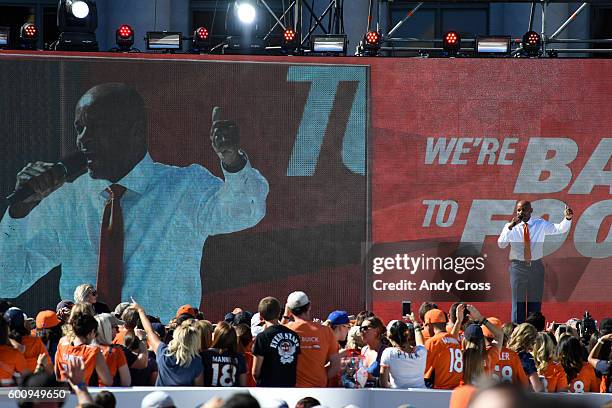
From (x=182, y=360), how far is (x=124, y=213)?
7120 millimetres

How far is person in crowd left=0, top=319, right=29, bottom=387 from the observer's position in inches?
265

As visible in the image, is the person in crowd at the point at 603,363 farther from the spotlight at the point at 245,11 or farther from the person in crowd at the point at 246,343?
the spotlight at the point at 245,11

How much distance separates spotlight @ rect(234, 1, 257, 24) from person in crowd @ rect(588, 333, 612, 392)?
7.22 metres

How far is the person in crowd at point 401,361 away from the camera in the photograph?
7.50 metres

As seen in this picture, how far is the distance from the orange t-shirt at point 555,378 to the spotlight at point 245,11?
24.8 ft

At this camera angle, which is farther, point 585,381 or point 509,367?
point 585,381

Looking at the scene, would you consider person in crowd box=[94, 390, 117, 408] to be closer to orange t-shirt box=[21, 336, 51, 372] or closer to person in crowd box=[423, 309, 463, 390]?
orange t-shirt box=[21, 336, 51, 372]

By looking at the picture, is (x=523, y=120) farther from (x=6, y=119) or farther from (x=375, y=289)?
(x=6, y=119)

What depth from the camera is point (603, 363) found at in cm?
828

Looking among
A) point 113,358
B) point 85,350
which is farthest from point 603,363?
point 85,350

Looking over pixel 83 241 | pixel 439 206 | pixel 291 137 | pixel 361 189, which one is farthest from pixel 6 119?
pixel 439 206

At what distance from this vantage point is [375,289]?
46.4 feet

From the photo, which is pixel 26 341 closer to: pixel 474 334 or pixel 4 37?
pixel 474 334

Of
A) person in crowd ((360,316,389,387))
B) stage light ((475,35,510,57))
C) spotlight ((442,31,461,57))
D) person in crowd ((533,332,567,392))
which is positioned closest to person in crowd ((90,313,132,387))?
person in crowd ((360,316,389,387))
